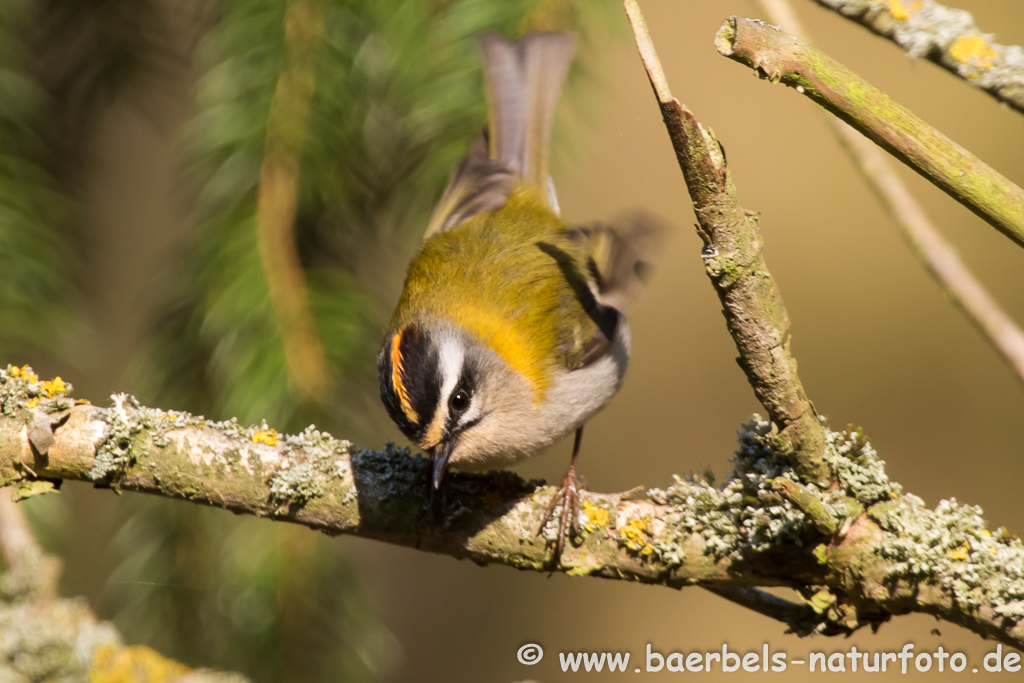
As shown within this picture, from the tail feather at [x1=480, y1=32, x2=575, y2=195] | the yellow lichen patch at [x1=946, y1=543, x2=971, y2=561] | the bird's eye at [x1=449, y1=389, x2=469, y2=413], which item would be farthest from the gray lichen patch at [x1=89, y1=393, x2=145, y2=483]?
the yellow lichen patch at [x1=946, y1=543, x2=971, y2=561]

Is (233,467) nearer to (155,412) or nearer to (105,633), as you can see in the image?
(155,412)

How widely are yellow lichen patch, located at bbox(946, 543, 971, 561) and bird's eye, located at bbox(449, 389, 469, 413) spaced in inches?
28.6

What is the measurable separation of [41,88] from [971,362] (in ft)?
7.26

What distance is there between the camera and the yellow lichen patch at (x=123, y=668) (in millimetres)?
938

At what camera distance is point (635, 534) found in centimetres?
97

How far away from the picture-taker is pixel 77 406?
1.04 metres

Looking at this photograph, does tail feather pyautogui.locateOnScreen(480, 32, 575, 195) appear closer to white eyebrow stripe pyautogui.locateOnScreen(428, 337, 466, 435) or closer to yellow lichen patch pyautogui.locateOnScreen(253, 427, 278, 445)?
white eyebrow stripe pyautogui.locateOnScreen(428, 337, 466, 435)

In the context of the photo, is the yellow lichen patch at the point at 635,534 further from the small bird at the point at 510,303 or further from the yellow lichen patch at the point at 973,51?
the yellow lichen patch at the point at 973,51

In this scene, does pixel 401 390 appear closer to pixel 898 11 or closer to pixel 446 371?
pixel 446 371

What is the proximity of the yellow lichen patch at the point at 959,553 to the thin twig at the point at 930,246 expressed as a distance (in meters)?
0.24

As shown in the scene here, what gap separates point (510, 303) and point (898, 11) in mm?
851

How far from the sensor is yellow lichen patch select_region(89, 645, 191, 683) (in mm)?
938

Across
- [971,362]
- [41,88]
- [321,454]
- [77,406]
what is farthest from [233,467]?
[971,362]

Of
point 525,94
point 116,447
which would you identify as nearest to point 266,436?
point 116,447
